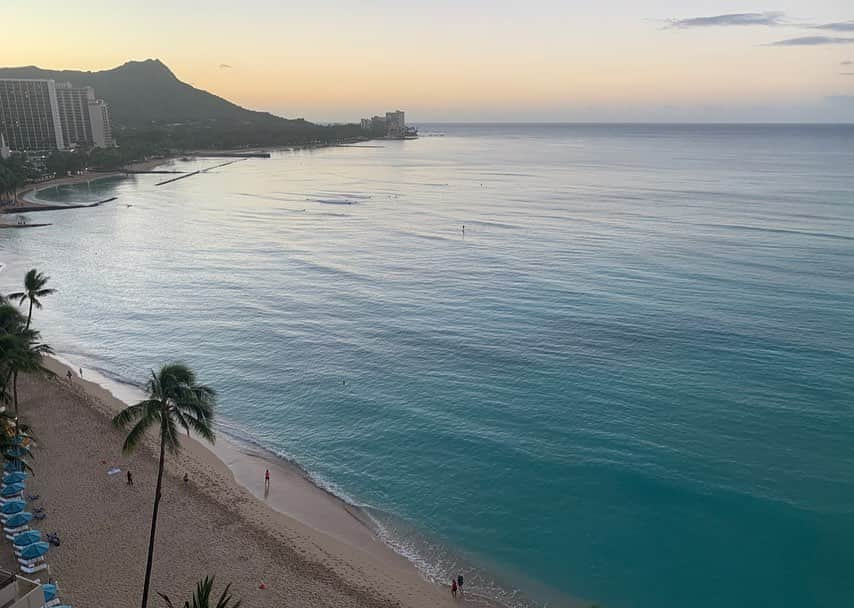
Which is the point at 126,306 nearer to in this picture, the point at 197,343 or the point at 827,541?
the point at 197,343

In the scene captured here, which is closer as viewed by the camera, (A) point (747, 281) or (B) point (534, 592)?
(B) point (534, 592)

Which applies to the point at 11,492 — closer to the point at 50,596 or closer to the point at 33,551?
the point at 33,551

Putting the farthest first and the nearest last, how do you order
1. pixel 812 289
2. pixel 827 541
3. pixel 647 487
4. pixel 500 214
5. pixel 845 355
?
pixel 500 214
pixel 812 289
pixel 845 355
pixel 647 487
pixel 827 541

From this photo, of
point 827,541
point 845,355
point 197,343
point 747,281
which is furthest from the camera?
point 747,281

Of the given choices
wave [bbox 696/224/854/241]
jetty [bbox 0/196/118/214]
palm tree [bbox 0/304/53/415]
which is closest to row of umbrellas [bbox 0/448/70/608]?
palm tree [bbox 0/304/53/415]

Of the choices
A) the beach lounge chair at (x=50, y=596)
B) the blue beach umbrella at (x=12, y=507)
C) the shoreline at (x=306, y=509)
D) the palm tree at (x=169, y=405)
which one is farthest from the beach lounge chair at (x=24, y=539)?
the palm tree at (x=169, y=405)

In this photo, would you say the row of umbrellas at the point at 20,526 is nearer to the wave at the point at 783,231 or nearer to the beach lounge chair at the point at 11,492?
the beach lounge chair at the point at 11,492

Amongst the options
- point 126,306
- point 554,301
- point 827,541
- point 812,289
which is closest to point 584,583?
point 827,541
